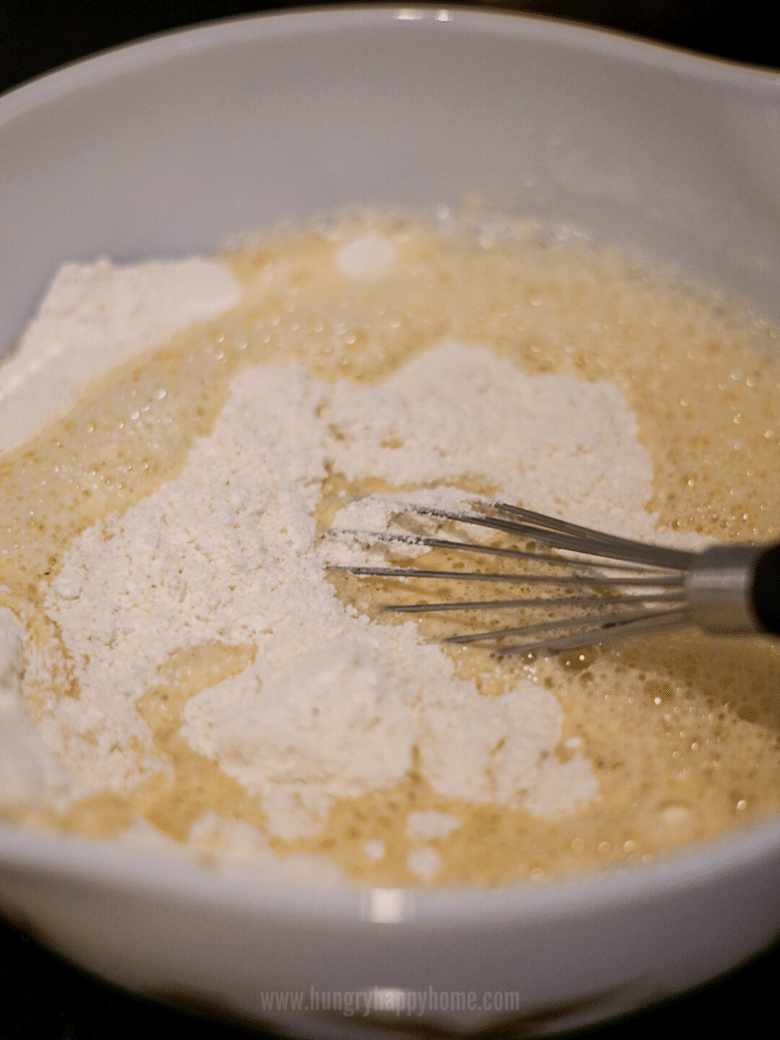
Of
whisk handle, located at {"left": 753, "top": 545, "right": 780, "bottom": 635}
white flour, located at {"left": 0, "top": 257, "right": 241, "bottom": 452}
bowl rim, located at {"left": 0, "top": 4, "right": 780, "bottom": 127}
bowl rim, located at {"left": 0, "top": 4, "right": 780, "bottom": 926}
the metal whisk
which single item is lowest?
bowl rim, located at {"left": 0, "top": 4, "right": 780, "bottom": 926}

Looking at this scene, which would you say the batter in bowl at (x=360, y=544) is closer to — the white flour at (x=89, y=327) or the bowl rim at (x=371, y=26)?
the white flour at (x=89, y=327)

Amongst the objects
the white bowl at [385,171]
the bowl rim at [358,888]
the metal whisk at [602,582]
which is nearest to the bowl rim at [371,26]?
the white bowl at [385,171]

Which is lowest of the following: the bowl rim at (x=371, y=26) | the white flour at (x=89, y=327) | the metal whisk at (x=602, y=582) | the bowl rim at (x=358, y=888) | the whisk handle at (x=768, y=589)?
the bowl rim at (x=358, y=888)

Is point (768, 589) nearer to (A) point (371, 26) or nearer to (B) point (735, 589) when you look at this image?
(B) point (735, 589)

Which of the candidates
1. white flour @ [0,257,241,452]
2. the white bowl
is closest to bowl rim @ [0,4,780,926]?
the white bowl

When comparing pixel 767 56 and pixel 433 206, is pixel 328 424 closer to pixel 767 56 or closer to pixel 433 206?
pixel 433 206

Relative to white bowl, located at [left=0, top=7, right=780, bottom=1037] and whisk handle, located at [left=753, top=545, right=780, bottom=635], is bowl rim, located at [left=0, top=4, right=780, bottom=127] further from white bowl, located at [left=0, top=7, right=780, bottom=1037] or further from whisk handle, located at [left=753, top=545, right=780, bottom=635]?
whisk handle, located at [left=753, top=545, right=780, bottom=635]
